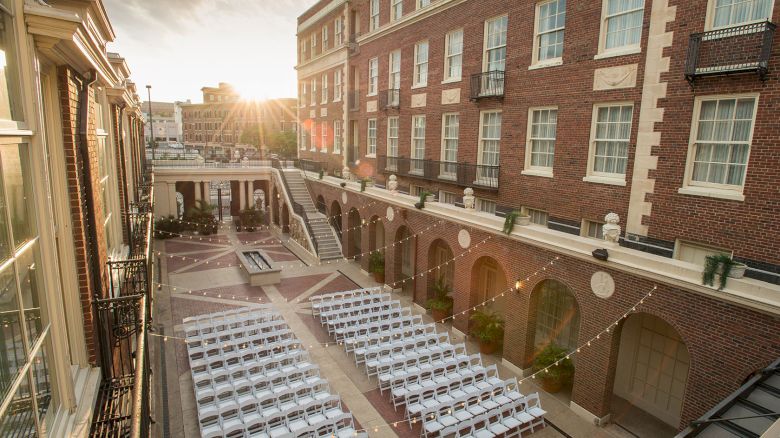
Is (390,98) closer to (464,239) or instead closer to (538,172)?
(538,172)

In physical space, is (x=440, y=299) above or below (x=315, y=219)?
below

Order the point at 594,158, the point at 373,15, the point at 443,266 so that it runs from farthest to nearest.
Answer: the point at 373,15 < the point at 443,266 < the point at 594,158

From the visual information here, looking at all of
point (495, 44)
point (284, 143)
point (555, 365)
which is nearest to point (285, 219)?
point (495, 44)

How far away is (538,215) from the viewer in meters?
15.8

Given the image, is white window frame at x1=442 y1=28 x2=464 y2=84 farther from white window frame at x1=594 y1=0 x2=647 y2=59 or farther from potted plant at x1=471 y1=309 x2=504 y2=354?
potted plant at x1=471 y1=309 x2=504 y2=354

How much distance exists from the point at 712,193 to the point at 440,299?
986cm

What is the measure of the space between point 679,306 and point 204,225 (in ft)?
95.5

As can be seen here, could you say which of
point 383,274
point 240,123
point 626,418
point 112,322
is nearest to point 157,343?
point 112,322

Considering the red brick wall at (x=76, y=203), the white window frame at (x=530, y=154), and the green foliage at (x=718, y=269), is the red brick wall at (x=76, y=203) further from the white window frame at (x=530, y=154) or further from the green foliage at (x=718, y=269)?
the white window frame at (x=530, y=154)

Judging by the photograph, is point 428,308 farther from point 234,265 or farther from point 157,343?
point 234,265

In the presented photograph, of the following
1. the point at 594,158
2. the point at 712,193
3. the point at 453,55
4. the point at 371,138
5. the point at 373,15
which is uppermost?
the point at 373,15

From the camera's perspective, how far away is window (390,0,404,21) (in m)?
22.5

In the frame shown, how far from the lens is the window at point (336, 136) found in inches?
1215

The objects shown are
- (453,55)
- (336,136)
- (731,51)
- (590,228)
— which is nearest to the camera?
(731,51)
